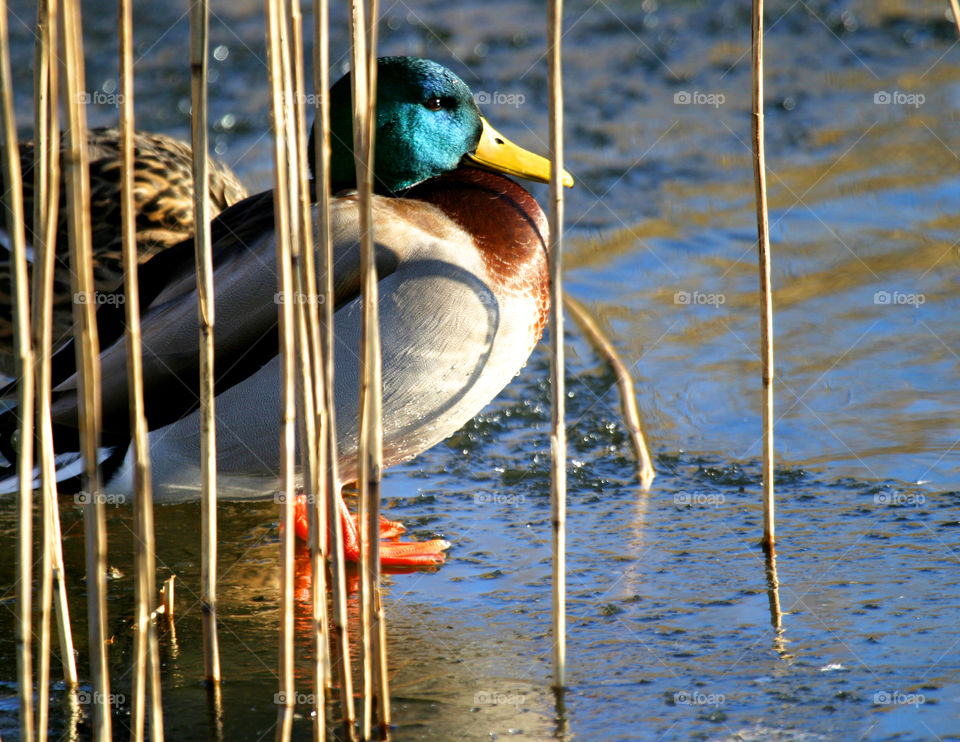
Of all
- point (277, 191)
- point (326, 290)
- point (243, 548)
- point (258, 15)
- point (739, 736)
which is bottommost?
point (739, 736)

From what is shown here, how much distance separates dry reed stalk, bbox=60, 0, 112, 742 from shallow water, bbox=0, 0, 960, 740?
0.40m

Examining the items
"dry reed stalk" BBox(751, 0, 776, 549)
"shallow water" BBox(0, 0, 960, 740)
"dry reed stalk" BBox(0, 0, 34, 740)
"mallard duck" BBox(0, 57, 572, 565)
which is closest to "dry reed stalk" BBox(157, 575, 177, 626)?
"shallow water" BBox(0, 0, 960, 740)

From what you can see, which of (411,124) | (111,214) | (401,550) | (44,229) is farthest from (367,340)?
(111,214)

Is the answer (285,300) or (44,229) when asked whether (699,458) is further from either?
(44,229)

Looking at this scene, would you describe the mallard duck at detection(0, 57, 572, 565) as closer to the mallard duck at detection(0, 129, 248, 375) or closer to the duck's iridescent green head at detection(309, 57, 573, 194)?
the duck's iridescent green head at detection(309, 57, 573, 194)

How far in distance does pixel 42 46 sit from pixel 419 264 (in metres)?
1.34

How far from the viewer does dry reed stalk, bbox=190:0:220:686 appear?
89.0 inches

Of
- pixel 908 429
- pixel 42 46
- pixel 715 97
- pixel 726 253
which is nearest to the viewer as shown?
pixel 42 46

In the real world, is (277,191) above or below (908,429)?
above

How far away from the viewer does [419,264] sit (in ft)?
11.2

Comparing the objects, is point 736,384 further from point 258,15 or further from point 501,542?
point 258,15

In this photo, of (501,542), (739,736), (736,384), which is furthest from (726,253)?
(739,736)

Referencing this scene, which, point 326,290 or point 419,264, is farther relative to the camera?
point 419,264

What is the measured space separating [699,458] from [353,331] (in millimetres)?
1191
